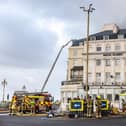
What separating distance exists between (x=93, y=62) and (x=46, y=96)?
2633 inches

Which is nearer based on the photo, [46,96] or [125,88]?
[46,96]

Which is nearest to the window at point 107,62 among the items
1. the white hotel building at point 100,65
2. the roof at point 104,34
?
the white hotel building at point 100,65

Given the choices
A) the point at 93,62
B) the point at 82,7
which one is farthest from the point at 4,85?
the point at 82,7

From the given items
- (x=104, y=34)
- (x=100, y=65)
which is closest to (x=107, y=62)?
(x=100, y=65)

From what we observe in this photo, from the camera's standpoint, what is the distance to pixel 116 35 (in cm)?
13000

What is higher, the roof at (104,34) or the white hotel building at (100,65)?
the roof at (104,34)

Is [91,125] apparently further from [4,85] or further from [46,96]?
[4,85]

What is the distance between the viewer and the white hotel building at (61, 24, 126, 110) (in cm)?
11569

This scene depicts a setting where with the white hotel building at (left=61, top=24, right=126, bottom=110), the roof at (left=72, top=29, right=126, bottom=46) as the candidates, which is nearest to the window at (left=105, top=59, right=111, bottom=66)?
the white hotel building at (left=61, top=24, right=126, bottom=110)

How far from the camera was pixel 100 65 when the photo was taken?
12569 cm

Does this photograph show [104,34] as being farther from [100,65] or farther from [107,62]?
[100,65]

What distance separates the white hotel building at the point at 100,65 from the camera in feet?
380

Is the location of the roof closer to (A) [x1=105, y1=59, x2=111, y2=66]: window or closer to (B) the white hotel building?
(B) the white hotel building

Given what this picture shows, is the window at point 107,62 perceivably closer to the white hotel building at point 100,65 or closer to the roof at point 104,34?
the white hotel building at point 100,65
